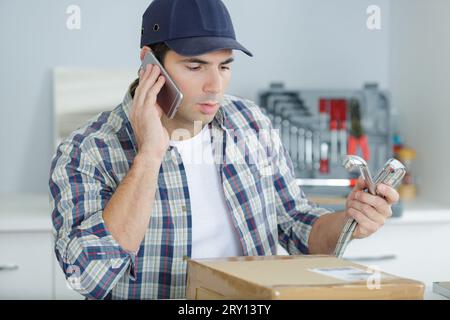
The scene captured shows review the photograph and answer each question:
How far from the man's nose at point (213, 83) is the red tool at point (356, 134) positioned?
976 mm

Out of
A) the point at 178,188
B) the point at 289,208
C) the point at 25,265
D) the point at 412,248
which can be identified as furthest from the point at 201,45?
the point at 412,248

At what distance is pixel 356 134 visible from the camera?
2049 mm

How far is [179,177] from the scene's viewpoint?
3.92 ft

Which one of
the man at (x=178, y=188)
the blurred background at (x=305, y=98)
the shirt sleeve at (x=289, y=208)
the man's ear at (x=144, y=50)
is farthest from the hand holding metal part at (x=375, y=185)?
the blurred background at (x=305, y=98)

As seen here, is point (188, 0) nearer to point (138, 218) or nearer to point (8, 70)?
point (138, 218)

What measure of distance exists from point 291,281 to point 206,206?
0.48m

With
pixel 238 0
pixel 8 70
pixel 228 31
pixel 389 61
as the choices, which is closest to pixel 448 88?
pixel 389 61

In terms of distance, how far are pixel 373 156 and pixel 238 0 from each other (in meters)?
0.82

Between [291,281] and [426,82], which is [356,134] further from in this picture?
[291,281]

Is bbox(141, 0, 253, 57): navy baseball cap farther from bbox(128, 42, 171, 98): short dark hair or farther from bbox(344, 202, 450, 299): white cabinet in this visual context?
bbox(344, 202, 450, 299): white cabinet

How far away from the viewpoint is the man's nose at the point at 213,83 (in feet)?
3.70

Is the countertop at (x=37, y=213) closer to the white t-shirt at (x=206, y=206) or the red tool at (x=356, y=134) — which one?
the red tool at (x=356, y=134)

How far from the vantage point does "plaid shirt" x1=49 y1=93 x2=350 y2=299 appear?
105 centimetres

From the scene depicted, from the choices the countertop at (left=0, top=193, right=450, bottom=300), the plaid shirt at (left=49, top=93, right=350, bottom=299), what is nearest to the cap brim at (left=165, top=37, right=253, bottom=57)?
the plaid shirt at (left=49, top=93, right=350, bottom=299)
